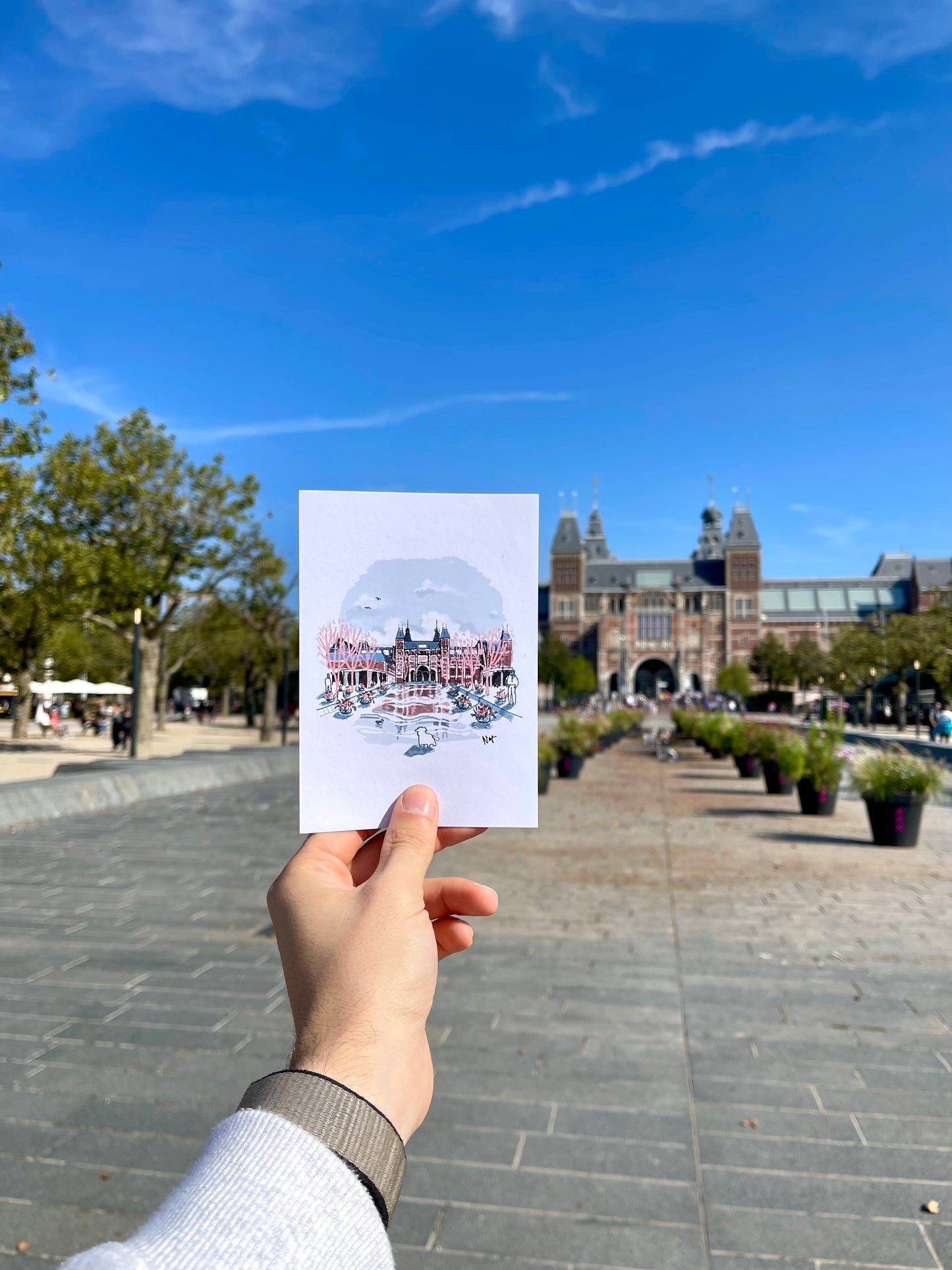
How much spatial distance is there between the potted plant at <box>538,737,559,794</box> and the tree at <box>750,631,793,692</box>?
58.2 m

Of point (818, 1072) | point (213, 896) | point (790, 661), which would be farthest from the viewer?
point (790, 661)

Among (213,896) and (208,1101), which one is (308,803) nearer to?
(208,1101)

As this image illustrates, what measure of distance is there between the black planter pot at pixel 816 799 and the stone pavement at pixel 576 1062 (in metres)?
4.87

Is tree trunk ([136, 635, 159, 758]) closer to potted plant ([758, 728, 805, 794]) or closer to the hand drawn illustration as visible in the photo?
potted plant ([758, 728, 805, 794])

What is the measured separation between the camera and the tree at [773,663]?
76188 millimetres

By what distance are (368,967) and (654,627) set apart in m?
123

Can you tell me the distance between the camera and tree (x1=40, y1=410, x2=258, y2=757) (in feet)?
68.7

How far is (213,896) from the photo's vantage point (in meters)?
7.94

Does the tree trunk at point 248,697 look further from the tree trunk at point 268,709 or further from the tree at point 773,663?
the tree at point 773,663

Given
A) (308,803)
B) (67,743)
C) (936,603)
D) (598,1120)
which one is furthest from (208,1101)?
(936,603)

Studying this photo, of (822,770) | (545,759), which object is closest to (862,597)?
(545,759)

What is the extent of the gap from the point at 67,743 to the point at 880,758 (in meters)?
29.6

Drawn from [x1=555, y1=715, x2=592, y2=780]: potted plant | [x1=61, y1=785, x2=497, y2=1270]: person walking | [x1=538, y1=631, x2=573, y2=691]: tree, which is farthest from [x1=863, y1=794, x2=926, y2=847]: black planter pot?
[x1=538, y1=631, x2=573, y2=691]: tree

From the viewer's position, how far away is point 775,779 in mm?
17094
